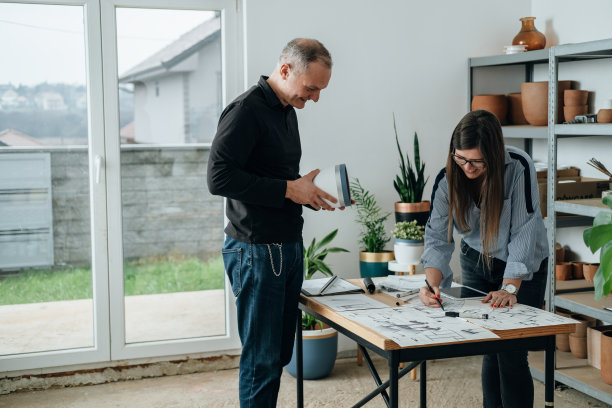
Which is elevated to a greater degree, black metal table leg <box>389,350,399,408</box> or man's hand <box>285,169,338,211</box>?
man's hand <box>285,169,338,211</box>

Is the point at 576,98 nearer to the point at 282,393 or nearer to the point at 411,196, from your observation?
the point at 411,196

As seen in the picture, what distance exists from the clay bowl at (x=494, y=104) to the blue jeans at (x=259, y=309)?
2.23 metres

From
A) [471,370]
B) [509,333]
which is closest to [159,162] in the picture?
[471,370]

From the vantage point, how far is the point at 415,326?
2252mm

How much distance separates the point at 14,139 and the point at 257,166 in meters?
1.95

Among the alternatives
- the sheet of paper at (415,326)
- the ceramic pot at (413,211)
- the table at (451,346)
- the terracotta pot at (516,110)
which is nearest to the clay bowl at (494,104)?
the terracotta pot at (516,110)

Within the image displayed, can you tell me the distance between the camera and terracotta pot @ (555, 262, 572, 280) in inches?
157

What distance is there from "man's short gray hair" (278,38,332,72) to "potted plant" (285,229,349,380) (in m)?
1.66

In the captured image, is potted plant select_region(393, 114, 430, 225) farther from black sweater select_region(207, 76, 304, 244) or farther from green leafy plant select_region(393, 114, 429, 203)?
black sweater select_region(207, 76, 304, 244)

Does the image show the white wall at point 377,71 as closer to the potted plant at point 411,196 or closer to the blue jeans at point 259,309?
the potted plant at point 411,196

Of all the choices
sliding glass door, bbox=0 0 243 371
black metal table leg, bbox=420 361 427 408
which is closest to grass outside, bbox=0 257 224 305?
sliding glass door, bbox=0 0 243 371

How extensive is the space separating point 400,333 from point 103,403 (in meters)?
2.17

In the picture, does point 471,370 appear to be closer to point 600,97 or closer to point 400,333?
point 600,97

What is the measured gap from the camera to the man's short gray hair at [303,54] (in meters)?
2.46
